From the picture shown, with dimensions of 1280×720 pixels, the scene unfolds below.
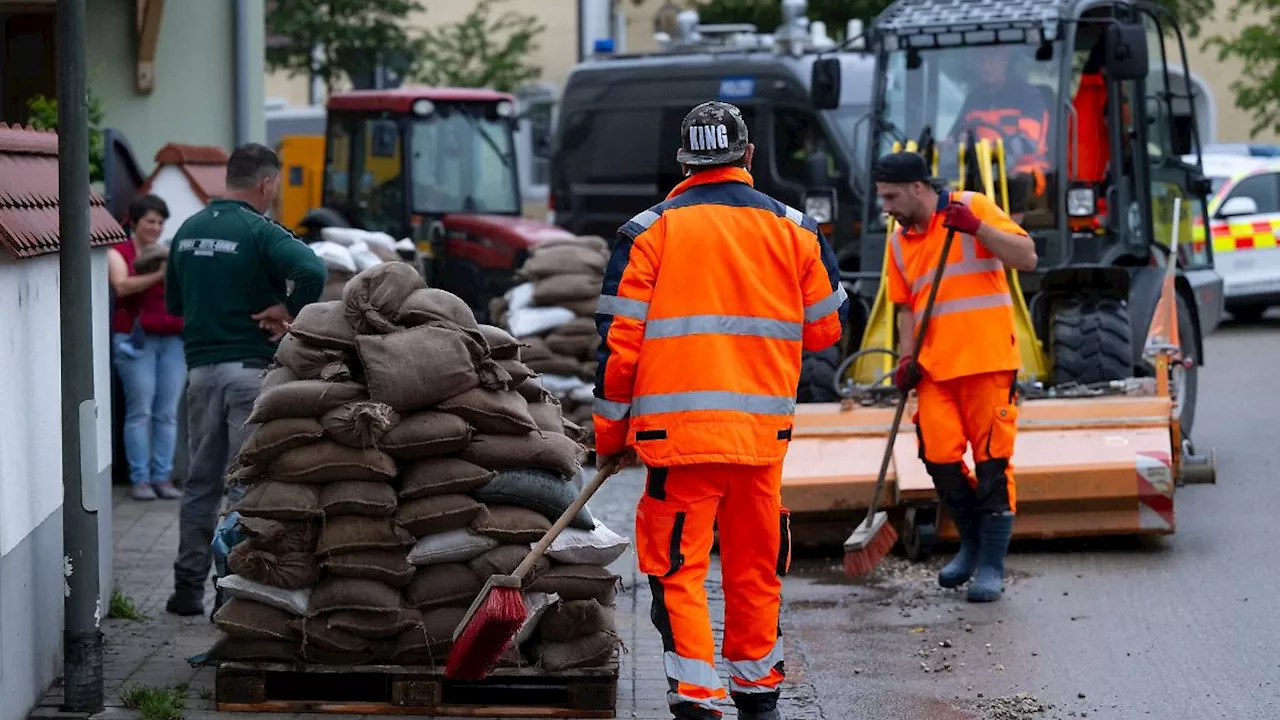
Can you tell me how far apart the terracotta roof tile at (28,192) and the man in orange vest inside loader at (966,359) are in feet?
10.8

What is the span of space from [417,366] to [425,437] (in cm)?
23

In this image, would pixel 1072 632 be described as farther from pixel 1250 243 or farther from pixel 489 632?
pixel 1250 243

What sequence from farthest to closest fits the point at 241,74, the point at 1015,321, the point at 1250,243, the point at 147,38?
the point at 1250,243 < the point at 241,74 < the point at 147,38 < the point at 1015,321

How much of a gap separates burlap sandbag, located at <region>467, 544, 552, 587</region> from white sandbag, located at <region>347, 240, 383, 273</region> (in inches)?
200

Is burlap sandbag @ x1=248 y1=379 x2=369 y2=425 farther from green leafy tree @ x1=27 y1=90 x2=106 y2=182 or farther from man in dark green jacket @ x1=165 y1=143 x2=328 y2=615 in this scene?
green leafy tree @ x1=27 y1=90 x2=106 y2=182

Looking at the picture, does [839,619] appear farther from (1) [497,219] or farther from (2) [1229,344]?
(2) [1229,344]

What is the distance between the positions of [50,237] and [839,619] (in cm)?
343

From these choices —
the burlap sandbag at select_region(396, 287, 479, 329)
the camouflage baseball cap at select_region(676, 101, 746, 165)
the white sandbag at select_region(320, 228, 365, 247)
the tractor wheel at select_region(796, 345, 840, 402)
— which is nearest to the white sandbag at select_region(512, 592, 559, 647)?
the burlap sandbag at select_region(396, 287, 479, 329)

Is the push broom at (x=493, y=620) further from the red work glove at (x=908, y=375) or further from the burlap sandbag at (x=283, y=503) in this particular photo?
the red work glove at (x=908, y=375)

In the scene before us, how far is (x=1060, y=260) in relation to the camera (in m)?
11.2

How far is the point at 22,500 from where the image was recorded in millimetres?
6199

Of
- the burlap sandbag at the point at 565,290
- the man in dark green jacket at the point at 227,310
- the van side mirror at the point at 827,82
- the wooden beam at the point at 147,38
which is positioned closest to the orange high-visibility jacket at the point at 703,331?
the man in dark green jacket at the point at 227,310

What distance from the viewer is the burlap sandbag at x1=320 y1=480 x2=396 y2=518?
20.8ft

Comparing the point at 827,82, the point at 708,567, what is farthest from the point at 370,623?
the point at 827,82
